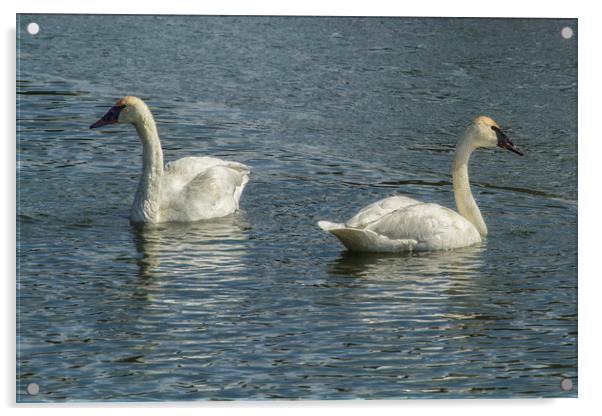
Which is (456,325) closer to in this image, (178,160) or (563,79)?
(563,79)

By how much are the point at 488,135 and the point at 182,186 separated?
2548mm

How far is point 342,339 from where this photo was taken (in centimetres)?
1198

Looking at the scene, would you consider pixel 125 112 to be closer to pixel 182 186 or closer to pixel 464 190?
pixel 182 186

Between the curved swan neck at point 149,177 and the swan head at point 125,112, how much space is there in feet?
0.71

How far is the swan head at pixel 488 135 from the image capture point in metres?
14.2

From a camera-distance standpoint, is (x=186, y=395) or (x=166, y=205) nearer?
(x=186, y=395)

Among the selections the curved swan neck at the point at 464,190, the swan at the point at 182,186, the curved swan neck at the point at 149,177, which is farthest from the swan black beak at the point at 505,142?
the curved swan neck at the point at 149,177

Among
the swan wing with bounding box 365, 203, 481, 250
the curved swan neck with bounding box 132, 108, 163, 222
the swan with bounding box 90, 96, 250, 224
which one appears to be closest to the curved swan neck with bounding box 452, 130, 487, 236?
the swan wing with bounding box 365, 203, 481, 250

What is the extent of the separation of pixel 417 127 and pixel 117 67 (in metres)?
2.29

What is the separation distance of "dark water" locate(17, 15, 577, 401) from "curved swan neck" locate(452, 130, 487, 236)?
0.17 metres

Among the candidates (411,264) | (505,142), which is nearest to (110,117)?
(411,264)

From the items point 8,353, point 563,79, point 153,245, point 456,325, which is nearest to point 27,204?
point 8,353

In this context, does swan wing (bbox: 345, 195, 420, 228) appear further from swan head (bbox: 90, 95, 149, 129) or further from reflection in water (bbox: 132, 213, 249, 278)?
swan head (bbox: 90, 95, 149, 129)

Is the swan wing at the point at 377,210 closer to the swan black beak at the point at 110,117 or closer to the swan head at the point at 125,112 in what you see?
the swan head at the point at 125,112
